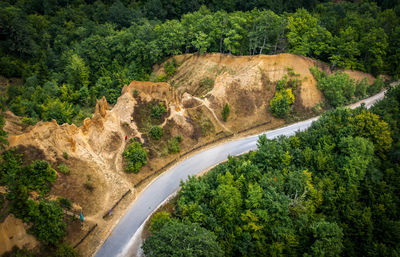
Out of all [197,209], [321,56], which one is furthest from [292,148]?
[321,56]

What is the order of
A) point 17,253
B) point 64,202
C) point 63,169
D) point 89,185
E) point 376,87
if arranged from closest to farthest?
1. point 17,253
2. point 64,202
3. point 63,169
4. point 89,185
5. point 376,87

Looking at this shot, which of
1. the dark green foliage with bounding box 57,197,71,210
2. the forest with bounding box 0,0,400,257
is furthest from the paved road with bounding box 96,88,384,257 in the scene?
the dark green foliage with bounding box 57,197,71,210

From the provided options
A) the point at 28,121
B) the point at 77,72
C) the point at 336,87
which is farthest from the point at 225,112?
the point at 77,72

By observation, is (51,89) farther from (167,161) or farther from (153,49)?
(167,161)

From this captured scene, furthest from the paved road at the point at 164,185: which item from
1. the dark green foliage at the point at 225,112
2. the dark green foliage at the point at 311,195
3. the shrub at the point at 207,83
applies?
the shrub at the point at 207,83

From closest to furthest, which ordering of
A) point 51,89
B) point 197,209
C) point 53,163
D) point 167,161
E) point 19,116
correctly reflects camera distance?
point 197,209 → point 53,163 → point 167,161 → point 19,116 → point 51,89

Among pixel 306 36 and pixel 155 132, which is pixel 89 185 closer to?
pixel 155 132
